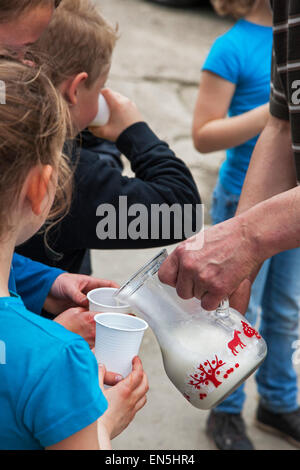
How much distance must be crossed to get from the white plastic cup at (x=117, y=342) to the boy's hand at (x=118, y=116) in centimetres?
88

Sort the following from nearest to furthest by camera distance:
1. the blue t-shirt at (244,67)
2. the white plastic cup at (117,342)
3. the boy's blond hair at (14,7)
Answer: the white plastic cup at (117,342) → the boy's blond hair at (14,7) → the blue t-shirt at (244,67)

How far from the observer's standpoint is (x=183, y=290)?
1534 millimetres

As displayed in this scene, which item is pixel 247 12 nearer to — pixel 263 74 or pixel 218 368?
pixel 263 74

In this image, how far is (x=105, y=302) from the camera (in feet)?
5.41

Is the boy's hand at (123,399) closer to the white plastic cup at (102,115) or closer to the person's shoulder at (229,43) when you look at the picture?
the white plastic cup at (102,115)

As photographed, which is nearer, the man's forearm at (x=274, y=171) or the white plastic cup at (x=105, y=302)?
the white plastic cup at (x=105, y=302)

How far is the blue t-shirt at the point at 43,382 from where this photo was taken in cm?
117

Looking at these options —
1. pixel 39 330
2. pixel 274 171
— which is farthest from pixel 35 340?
pixel 274 171

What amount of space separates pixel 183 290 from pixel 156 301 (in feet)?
0.23

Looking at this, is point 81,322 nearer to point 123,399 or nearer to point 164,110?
point 123,399

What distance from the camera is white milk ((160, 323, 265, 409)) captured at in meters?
1.44

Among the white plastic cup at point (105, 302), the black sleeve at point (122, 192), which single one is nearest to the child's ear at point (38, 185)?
the white plastic cup at point (105, 302)

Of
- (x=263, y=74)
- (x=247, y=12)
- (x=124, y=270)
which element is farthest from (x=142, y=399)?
(x=124, y=270)

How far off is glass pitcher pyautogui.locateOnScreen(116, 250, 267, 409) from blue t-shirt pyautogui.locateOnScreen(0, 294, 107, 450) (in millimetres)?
292
